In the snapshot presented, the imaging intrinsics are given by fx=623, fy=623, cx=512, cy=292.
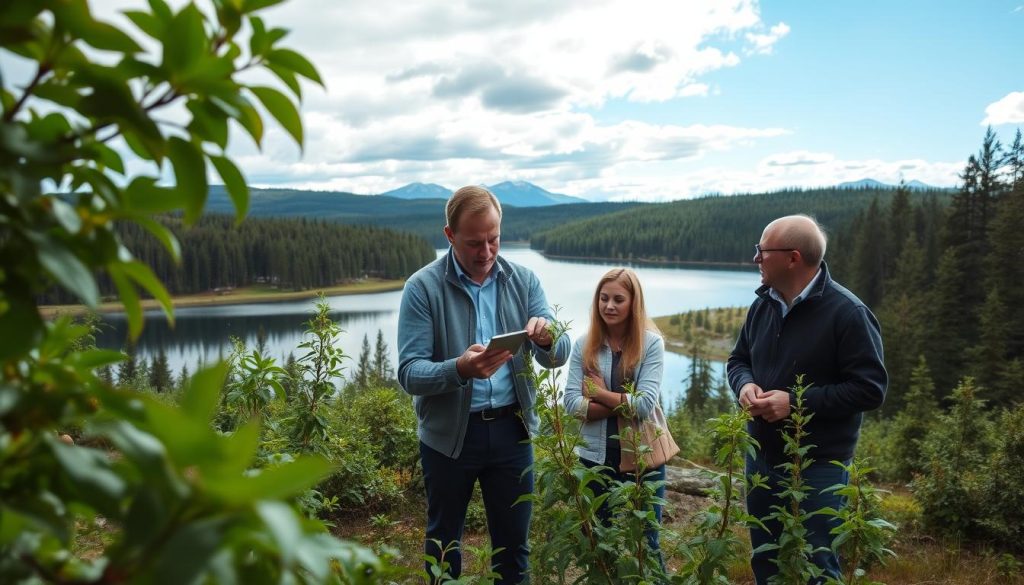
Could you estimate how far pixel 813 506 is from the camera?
3227mm

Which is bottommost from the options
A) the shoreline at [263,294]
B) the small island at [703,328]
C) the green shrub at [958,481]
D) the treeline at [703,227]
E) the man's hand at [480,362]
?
the small island at [703,328]

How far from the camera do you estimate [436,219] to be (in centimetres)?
17138

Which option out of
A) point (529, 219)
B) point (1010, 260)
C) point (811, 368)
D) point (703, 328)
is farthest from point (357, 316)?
point (529, 219)

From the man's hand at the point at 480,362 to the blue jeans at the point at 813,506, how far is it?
1.39 meters

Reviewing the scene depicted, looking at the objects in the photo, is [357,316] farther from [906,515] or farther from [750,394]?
[750,394]

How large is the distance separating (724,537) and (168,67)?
7.11 feet

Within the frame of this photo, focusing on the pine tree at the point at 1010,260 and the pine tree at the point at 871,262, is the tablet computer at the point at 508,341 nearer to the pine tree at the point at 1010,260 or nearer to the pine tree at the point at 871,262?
the pine tree at the point at 1010,260

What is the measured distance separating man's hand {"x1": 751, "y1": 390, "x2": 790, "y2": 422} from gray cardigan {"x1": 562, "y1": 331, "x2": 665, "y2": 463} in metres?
0.59

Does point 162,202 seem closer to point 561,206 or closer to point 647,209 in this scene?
point 647,209

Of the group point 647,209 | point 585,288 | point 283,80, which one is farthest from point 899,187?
point 647,209

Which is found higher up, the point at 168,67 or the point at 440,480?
the point at 168,67

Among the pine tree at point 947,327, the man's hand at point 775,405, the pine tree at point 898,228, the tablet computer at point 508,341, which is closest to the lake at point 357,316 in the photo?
the pine tree at point 947,327

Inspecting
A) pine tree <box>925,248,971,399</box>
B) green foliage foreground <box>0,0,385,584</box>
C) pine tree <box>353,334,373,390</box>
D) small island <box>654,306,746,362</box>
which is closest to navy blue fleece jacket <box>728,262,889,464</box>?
green foliage foreground <box>0,0,385,584</box>

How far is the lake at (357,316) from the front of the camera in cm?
5434
